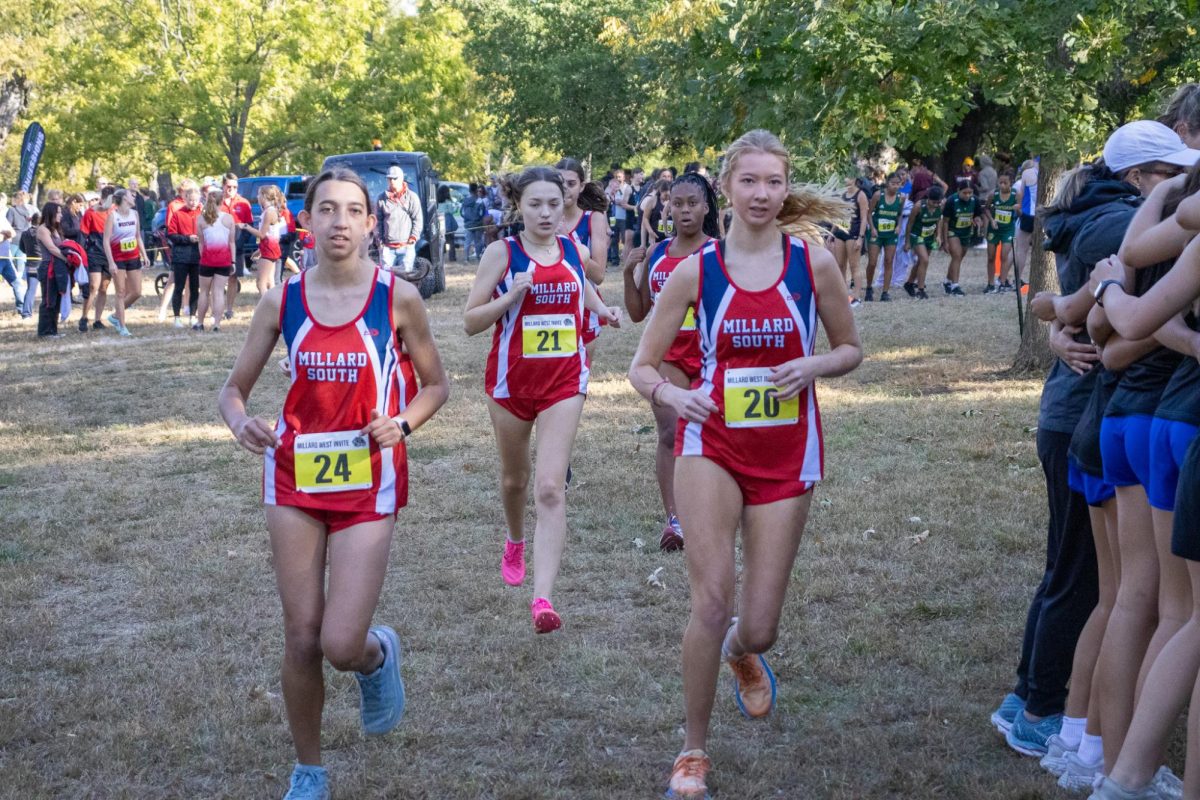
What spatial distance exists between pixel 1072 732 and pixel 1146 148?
73.8 inches

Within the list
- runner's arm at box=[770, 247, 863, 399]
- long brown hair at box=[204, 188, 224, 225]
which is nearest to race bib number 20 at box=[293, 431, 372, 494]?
runner's arm at box=[770, 247, 863, 399]

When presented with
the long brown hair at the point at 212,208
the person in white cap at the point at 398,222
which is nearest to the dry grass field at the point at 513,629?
the long brown hair at the point at 212,208

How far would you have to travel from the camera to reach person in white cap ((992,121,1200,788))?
13.2 ft

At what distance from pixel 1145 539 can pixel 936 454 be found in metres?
5.86

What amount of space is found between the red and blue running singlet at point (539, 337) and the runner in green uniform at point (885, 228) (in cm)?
1470

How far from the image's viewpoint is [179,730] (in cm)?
513

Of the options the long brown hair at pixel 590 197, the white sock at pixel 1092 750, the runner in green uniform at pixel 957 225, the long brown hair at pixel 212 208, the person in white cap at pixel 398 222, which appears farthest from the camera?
the runner in green uniform at pixel 957 225

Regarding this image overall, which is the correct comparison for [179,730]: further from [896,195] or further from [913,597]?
[896,195]

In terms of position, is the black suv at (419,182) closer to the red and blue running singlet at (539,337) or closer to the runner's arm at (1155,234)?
the red and blue running singlet at (539,337)

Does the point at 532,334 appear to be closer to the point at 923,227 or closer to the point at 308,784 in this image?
the point at 308,784

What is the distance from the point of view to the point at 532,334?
21.4 ft

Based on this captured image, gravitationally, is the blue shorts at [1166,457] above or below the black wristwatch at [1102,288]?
below

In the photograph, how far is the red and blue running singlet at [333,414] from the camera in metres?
4.23

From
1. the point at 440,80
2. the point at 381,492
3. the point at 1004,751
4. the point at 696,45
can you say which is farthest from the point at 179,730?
the point at 440,80
